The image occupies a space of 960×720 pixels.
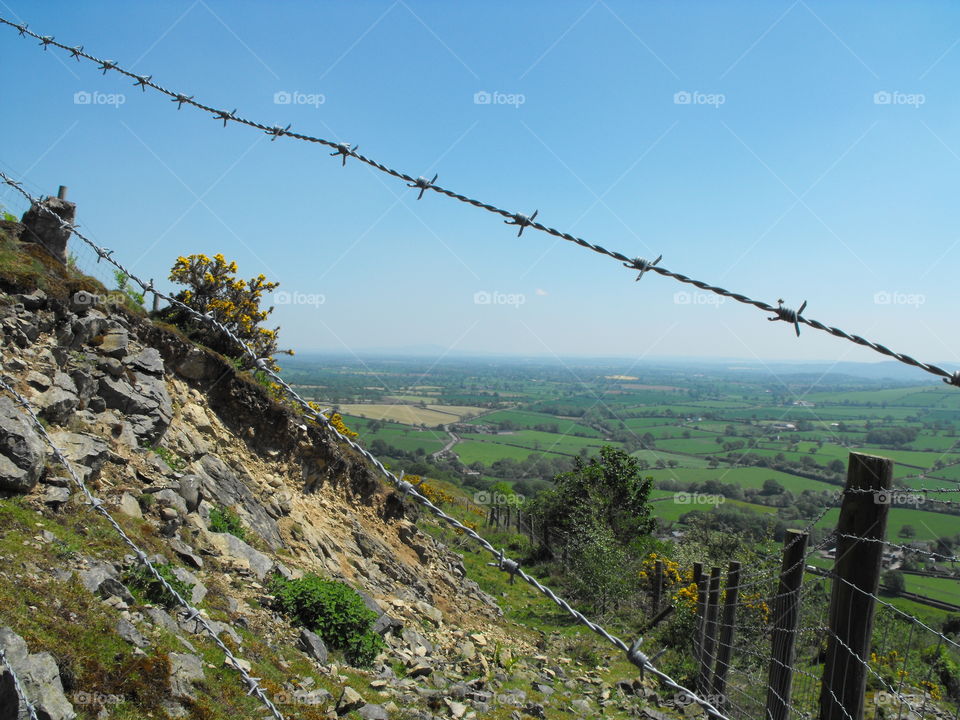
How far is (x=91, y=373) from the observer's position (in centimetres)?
824

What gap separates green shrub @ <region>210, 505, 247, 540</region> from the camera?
28.5 feet

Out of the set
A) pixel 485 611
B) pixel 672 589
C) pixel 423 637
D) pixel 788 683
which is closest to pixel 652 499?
pixel 672 589

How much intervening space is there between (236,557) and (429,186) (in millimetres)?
7055

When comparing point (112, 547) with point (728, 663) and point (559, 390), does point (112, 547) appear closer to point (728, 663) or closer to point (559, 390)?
point (728, 663)

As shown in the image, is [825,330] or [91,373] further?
[91,373]

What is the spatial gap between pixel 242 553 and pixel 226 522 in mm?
794

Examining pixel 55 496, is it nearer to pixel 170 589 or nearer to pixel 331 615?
pixel 170 589

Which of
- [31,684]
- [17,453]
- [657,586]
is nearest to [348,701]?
[31,684]

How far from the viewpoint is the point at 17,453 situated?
227 inches

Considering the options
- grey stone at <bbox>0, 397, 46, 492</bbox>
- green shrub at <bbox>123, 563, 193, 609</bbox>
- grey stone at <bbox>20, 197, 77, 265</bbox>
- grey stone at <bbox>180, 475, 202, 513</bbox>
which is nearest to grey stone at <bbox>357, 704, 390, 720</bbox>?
green shrub at <bbox>123, 563, 193, 609</bbox>

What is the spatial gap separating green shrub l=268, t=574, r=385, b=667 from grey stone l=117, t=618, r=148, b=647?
3.09m

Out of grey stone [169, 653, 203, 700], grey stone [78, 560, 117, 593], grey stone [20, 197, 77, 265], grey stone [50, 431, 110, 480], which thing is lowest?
grey stone [169, 653, 203, 700]

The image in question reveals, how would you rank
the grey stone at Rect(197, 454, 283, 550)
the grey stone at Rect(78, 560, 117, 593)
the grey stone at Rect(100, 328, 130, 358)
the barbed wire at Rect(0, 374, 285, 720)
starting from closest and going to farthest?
the barbed wire at Rect(0, 374, 285, 720) → the grey stone at Rect(78, 560, 117, 593) → the grey stone at Rect(100, 328, 130, 358) → the grey stone at Rect(197, 454, 283, 550)

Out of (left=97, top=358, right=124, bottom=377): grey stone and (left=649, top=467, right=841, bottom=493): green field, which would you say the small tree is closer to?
(left=97, top=358, right=124, bottom=377): grey stone
